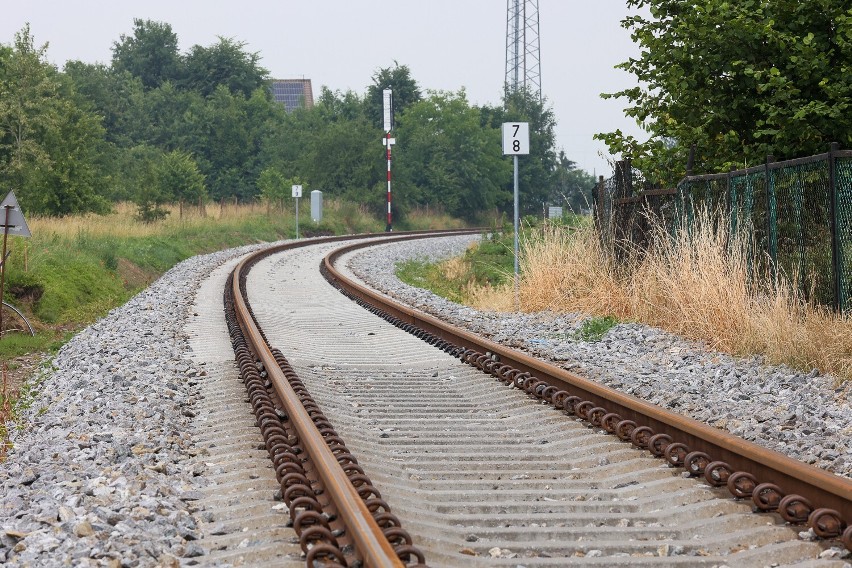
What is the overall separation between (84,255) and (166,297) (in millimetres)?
5716

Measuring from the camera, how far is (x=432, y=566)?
416 centimetres

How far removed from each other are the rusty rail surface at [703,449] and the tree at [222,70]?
3088 inches

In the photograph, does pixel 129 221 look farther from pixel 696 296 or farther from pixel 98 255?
pixel 696 296

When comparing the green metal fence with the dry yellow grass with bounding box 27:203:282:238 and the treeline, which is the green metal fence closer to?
the dry yellow grass with bounding box 27:203:282:238

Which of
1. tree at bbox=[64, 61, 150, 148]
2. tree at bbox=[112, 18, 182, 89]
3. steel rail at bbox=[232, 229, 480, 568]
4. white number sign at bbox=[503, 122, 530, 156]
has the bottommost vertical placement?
steel rail at bbox=[232, 229, 480, 568]

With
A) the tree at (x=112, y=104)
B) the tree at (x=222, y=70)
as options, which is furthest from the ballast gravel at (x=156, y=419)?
the tree at (x=222, y=70)

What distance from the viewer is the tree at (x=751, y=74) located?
12117 mm

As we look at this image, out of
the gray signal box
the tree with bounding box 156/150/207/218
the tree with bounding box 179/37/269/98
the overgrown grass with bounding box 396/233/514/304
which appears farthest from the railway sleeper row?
the tree with bounding box 179/37/269/98

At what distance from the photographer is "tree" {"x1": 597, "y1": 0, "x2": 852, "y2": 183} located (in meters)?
12.1

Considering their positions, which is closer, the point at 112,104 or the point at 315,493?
the point at 315,493

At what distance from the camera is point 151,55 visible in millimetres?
88625

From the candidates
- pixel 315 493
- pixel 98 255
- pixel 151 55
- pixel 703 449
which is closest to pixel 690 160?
pixel 703 449

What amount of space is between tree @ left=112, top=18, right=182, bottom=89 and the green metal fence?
7988cm

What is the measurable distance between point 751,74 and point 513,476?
808 centimetres
